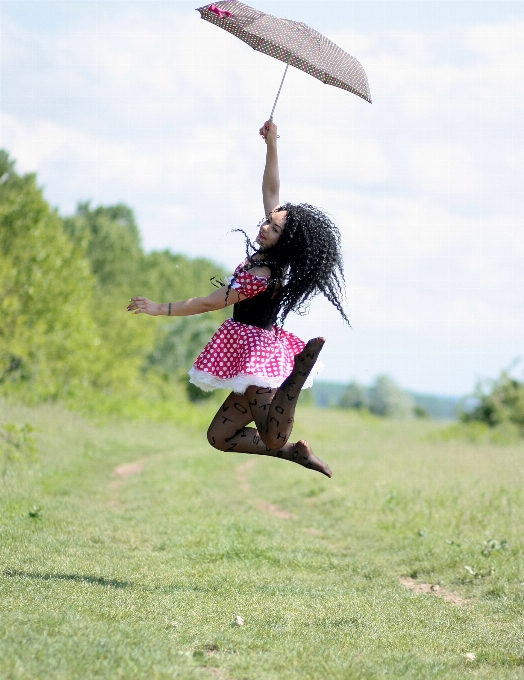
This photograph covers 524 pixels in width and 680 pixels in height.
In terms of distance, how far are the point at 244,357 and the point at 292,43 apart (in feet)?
8.18

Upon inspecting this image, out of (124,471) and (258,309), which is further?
(124,471)

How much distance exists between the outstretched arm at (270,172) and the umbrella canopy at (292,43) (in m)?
0.57

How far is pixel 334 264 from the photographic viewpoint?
270 inches

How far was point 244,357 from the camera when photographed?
6613mm

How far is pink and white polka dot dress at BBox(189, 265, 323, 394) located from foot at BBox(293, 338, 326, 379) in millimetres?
317

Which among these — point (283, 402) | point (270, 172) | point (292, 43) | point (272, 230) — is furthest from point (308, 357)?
point (292, 43)

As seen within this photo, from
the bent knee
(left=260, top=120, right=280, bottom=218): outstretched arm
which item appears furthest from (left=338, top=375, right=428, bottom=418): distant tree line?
the bent knee

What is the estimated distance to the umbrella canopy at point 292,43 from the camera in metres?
6.82

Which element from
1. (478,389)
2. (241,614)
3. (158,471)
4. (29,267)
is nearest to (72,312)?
(29,267)

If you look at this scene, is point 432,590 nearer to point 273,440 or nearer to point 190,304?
point 273,440

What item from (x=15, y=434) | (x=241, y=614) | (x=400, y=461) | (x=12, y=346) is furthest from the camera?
(x=12, y=346)

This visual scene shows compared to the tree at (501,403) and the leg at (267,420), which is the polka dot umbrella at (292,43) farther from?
the tree at (501,403)

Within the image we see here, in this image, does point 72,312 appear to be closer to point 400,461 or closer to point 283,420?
point 400,461

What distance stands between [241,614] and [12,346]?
54.5ft
